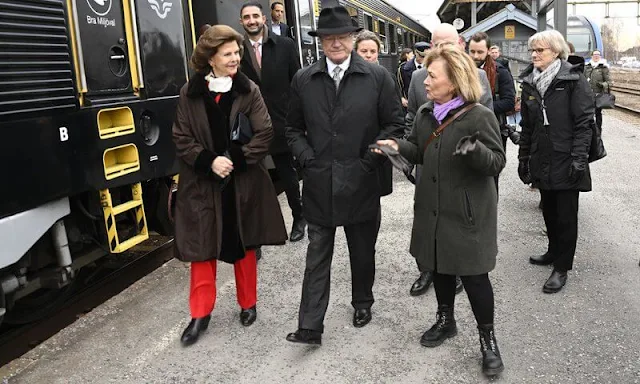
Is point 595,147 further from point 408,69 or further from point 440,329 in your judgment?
point 408,69

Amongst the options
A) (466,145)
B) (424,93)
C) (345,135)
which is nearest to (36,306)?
(345,135)

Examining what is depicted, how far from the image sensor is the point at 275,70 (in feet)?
18.1

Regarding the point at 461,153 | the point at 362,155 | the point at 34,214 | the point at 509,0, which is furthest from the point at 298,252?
the point at 509,0

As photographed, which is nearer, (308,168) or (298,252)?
(308,168)

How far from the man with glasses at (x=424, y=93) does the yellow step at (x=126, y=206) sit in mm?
1991

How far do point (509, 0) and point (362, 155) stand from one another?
23.8 metres

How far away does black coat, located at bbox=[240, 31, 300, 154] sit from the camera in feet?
17.8

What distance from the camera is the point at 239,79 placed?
147 inches

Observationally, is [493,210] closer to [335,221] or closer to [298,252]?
[335,221]

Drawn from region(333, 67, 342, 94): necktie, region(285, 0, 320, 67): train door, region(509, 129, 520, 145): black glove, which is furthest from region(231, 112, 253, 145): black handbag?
region(285, 0, 320, 67): train door

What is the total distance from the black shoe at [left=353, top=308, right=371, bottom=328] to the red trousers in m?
0.69

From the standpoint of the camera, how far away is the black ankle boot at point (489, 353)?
3.23m

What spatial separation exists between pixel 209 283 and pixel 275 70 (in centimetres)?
237

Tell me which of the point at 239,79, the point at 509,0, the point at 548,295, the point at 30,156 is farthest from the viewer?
the point at 509,0
